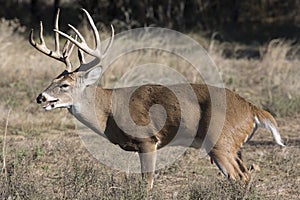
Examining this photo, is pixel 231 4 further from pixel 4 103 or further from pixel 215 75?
pixel 4 103

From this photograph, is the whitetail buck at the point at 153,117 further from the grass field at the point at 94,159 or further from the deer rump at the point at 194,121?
the grass field at the point at 94,159

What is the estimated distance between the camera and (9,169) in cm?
673

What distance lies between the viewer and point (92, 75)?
724 centimetres

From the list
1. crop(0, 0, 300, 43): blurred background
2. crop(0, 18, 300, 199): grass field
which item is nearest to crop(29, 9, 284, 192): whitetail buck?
crop(0, 18, 300, 199): grass field

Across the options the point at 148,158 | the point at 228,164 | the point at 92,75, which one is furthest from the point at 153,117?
the point at 228,164

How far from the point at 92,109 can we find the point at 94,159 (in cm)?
126

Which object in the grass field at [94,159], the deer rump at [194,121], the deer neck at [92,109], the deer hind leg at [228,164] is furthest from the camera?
the deer neck at [92,109]

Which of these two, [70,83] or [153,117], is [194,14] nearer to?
[70,83]

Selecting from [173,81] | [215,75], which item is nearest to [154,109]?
[173,81]

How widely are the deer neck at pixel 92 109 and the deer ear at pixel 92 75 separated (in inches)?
3.2

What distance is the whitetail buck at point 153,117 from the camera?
6699 mm

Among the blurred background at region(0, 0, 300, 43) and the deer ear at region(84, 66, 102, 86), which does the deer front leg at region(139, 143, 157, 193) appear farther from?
the blurred background at region(0, 0, 300, 43)

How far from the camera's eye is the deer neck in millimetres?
7121

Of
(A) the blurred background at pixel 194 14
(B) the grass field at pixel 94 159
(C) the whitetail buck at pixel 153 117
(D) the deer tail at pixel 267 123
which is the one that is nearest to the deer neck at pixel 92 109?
(C) the whitetail buck at pixel 153 117
